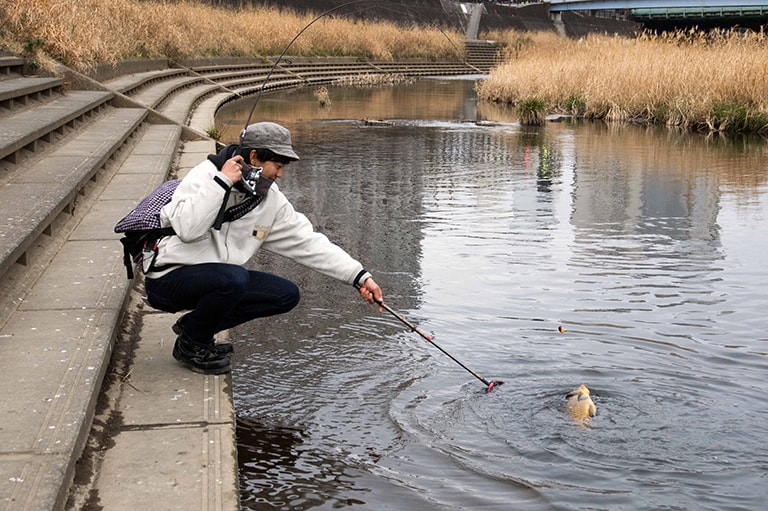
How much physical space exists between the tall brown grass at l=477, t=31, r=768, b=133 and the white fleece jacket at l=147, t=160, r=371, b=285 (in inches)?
602

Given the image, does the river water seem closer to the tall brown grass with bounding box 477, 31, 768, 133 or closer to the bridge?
the tall brown grass with bounding box 477, 31, 768, 133

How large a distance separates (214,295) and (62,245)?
226 cm

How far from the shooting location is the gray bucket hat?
426cm

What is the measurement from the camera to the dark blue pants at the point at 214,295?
4.39 metres

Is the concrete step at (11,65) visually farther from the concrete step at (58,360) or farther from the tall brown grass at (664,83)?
the tall brown grass at (664,83)

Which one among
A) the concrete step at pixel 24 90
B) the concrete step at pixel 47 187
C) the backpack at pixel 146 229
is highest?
the concrete step at pixel 24 90

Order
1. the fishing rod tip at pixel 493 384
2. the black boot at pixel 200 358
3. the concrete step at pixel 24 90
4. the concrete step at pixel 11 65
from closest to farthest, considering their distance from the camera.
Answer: the black boot at pixel 200 358
the fishing rod tip at pixel 493 384
the concrete step at pixel 24 90
the concrete step at pixel 11 65

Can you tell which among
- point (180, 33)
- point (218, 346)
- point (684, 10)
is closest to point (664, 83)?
point (180, 33)

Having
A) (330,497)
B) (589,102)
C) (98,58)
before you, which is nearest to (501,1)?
(589,102)

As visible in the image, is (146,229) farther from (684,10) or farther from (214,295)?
(684,10)

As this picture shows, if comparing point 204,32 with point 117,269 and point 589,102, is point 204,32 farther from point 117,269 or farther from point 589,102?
point 117,269

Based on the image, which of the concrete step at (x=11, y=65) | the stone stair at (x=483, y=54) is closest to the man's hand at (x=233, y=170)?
the concrete step at (x=11, y=65)

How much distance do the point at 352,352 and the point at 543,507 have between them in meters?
1.93

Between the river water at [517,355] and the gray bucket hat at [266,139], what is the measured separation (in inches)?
47.7
